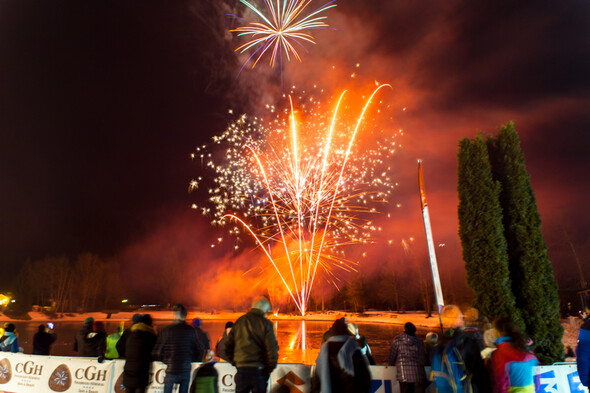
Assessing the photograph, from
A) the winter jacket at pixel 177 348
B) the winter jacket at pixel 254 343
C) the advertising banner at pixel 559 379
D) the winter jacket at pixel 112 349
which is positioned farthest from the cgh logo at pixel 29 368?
the advertising banner at pixel 559 379

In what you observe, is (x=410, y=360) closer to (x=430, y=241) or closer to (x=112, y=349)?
(x=430, y=241)

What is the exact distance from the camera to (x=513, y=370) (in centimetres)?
423

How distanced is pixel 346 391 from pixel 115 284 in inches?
3179

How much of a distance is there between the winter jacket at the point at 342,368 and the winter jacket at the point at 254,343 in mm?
1146

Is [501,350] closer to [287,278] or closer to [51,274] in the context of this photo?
[287,278]

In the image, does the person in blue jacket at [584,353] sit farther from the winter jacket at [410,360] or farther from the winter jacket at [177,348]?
the winter jacket at [177,348]

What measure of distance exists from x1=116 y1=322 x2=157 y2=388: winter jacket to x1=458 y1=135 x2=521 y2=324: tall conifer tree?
10.3 metres

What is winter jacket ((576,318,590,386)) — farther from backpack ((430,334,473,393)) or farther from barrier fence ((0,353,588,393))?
barrier fence ((0,353,588,393))

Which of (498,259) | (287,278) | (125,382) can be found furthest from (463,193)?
(287,278)

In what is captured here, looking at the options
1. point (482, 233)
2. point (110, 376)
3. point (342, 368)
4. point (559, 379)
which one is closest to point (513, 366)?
point (342, 368)

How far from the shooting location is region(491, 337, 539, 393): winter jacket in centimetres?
421

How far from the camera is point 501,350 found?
4.42 meters

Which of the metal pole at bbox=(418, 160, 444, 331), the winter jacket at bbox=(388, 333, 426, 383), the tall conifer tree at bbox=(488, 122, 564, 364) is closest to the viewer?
the winter jacket at bbox=(388, 333, 426, 383)

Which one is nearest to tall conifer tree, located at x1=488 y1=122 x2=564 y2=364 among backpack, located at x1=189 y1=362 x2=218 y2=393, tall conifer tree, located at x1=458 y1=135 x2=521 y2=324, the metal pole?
tall conifer tree, located at x1=458 y1=135 x2=521 y2=324
